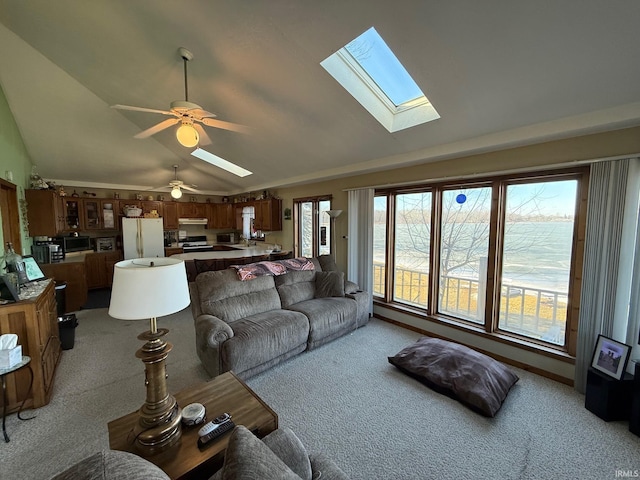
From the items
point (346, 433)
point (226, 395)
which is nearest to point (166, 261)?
point (226, 395)

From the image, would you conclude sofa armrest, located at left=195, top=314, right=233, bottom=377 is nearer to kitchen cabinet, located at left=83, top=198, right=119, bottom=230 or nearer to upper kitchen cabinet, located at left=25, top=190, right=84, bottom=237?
upper kitchen cabinet, located at left=25, top=190, right=84, bottom=237

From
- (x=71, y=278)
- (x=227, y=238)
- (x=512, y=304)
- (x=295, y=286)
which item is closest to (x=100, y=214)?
(x=71, y=278)

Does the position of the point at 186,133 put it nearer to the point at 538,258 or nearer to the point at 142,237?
the point at 538,258

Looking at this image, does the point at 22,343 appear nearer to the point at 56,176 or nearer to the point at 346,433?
the point at 346,433

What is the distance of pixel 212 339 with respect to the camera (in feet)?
8.16

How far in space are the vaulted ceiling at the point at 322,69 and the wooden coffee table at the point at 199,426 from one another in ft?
8.78

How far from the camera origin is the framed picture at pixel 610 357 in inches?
84.2

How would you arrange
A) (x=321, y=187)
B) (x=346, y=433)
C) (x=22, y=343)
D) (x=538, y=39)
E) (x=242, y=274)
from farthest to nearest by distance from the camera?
(x=321, y=187) < (x=242, y=274) < (x=22, y=343) < (x=346, y=433) < (x=538, y=39)

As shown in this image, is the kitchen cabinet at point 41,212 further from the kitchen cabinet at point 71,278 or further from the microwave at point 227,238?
the microwave at point 227,238

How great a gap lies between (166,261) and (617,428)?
3.48 meters

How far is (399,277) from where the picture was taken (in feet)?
14.2

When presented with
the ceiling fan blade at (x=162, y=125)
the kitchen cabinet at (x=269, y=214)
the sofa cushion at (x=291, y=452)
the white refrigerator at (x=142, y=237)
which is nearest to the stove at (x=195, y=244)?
the white refrigerator at (x=142, y=237)

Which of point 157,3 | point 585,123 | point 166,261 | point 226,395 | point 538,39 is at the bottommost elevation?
point 226,395

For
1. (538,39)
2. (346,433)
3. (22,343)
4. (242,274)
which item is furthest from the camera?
(242,274)
